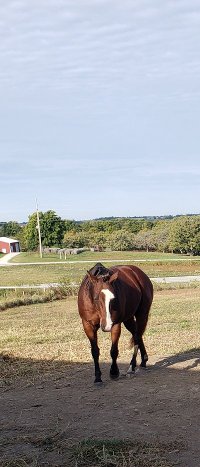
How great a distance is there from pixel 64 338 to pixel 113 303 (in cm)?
649

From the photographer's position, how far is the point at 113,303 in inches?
307

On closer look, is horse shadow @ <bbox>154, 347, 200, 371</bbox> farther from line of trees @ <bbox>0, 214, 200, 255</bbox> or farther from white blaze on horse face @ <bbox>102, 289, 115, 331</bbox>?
line of trees @ <bbox>0, 214, 200, 255</bbox>

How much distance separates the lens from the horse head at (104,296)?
7.71 m

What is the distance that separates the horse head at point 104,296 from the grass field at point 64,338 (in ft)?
8.38

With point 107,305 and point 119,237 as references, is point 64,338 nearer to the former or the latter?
point 107,305

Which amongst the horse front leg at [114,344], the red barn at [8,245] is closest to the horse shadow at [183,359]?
the horse front leg at [114,344]

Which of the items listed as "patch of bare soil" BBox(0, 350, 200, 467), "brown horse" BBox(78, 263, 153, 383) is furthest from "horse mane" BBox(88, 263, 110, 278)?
"patch of bare soil" BBox(0, 350, 200, 467)

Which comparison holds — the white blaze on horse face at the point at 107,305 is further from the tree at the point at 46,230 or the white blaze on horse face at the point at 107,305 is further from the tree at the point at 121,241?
the tree at the point at 46,230

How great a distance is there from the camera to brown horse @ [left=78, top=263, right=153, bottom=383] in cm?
781

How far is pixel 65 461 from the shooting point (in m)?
5.49

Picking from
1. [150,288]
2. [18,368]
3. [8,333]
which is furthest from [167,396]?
[8,333]

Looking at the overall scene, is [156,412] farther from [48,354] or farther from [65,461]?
[48,354]

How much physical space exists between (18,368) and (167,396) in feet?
12.8

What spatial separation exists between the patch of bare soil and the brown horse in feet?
2.21
